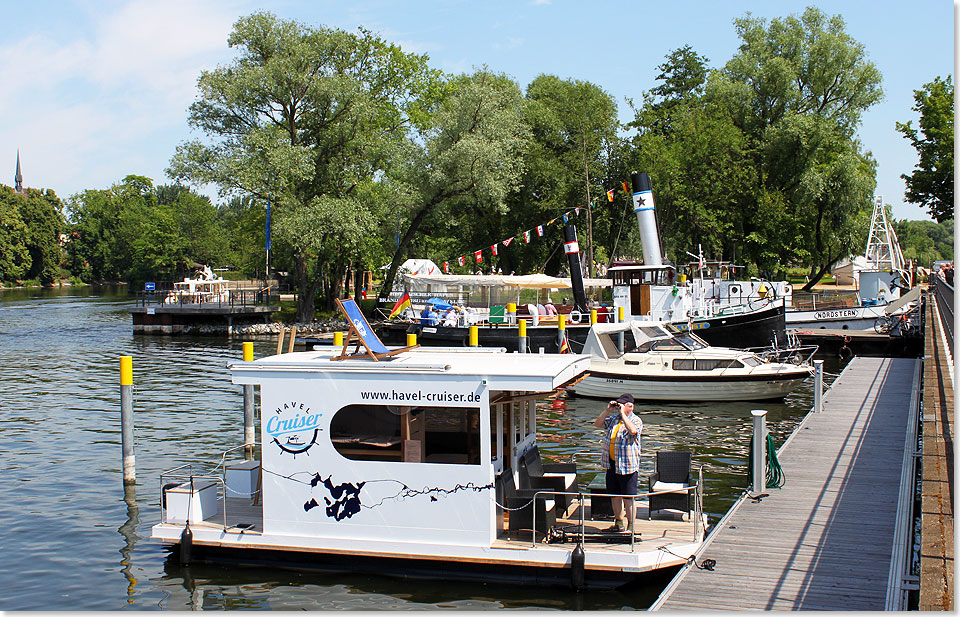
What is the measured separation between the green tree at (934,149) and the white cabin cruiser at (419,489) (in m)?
36.3

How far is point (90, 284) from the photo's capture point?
490 ft

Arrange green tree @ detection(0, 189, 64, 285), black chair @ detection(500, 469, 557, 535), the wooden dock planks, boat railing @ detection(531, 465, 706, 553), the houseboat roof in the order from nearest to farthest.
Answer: the wooden dock planks, boat railing @ detection(531, 465, 706, 553), the houseboat roof, black chair @ detection(500, 469, 557, 535), green tree @ detection(0, 189, 64, 285)

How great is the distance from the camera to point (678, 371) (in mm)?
27328

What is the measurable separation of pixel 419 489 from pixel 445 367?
1.73 meters

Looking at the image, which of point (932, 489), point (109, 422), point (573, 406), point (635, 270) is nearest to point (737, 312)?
point (635, 270)

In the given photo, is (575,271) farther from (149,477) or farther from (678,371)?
(149,477)

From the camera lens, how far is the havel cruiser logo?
38.8ft

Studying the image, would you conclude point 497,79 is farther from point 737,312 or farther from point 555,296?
point 737,312

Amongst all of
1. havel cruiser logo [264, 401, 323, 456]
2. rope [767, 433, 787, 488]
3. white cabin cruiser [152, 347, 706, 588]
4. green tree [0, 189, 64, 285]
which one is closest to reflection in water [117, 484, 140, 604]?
white cabin cruiser [152, 347, 706, 588]

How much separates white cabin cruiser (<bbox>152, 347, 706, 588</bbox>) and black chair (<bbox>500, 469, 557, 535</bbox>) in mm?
18

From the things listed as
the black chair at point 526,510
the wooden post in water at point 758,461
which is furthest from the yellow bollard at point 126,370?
the wooden post in water at point 758,461

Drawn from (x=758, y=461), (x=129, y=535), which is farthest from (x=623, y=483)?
A: (x=129, y=535)

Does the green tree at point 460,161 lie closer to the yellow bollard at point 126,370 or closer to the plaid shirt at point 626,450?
the yellow bollard at point 126,370

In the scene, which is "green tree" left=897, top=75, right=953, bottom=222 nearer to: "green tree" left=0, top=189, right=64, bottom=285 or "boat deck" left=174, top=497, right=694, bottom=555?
"boat deck" left=174, top=497, right=694, bottom=555
